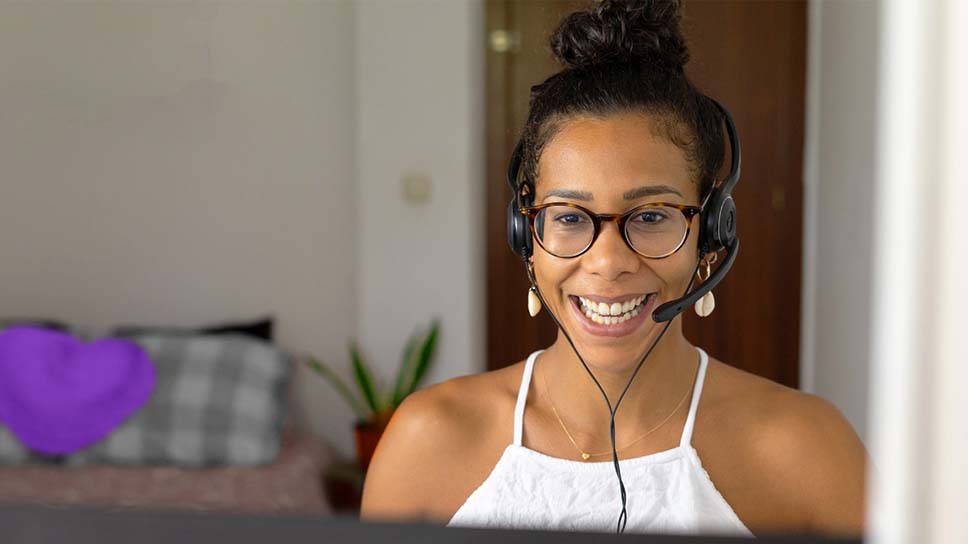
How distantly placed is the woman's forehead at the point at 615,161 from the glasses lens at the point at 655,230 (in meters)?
0.02

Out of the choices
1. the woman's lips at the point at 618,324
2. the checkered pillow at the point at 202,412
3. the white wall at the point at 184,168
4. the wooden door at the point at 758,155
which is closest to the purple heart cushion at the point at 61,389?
the checkered pillow at the point at 202,412

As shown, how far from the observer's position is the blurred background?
2.83 metres

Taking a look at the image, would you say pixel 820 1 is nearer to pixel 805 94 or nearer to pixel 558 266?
pixel 805 94

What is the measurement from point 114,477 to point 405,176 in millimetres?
1220

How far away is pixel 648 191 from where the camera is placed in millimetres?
816

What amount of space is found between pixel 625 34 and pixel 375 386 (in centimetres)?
233

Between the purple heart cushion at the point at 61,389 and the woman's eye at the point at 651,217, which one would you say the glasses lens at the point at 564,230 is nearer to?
the woman's eye at the point at 651,217

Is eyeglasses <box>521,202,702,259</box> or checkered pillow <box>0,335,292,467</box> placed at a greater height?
eyeglasses <box>521,202,702,259</box>

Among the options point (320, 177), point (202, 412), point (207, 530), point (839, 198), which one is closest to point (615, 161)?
point (207, 530)

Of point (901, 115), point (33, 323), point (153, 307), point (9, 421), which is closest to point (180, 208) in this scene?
point (153, 307)

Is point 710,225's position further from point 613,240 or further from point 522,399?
point 522,399

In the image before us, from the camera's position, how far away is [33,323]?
2.71m

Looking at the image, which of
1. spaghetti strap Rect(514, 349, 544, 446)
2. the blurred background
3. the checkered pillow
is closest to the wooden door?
the blurred background

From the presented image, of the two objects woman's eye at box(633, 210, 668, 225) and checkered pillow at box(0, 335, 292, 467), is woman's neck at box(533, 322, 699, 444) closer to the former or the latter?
woman's eye at box(633, 210, 668, 225)
